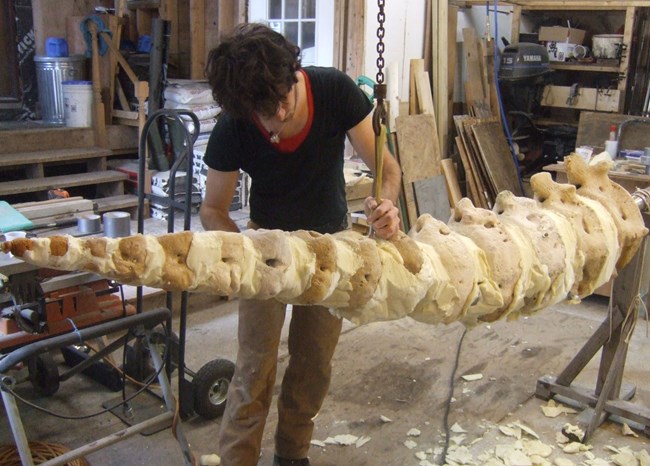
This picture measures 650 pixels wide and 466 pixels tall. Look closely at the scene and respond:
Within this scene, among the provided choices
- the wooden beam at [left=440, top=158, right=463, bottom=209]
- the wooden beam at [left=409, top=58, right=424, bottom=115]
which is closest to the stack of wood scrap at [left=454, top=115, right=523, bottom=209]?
the wooden beam at [left=440, top=158, right=463, bottom=209]

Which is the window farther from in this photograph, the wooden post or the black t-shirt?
the black t-shirt

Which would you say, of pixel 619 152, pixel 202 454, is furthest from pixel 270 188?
pixel 619 152

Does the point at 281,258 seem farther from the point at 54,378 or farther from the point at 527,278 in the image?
the point at 54,378

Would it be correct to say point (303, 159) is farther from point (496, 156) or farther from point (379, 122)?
point (496, 156)

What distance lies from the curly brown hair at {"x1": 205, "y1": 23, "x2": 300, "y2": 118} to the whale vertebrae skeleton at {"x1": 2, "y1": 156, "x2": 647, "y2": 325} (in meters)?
0.42

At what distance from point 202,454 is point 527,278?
4.88 ft

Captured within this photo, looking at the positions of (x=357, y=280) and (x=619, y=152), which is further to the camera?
(x=619, y=152)

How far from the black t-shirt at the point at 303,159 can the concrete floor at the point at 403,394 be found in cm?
98

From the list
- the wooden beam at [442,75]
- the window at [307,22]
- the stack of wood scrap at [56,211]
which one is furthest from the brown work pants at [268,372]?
the wooden beam at [442,75]

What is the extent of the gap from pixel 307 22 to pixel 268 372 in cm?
372

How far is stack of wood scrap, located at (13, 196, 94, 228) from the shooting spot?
2.69 m

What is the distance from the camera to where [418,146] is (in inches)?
196

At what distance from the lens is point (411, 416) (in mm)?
2797

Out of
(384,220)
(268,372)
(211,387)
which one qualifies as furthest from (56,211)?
(384,220)
